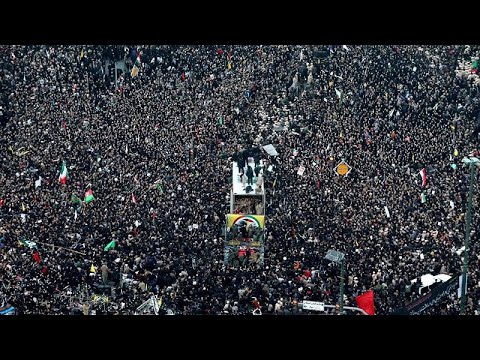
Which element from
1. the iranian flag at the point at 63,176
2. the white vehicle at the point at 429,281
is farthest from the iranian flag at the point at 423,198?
the iranian flag at the point at 63,176

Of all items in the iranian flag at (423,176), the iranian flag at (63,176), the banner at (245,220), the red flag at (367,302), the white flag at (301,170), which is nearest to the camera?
the red flag at (367,302)

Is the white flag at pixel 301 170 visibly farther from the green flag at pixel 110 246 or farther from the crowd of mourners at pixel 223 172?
the green flag at pixel 110 246

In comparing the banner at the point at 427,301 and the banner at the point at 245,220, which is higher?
the banner at the point at 245,220

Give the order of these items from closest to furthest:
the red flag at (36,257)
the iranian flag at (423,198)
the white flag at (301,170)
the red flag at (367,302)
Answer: the red flag at (367,302) → the red flag at (36,257) → the iranian flag at (423,198) → the white flag at (301,170)

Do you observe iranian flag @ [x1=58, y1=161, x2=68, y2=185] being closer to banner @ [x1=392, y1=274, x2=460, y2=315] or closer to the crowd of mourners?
the crowd of mourners

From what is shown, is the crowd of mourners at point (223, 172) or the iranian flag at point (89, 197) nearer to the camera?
the crowd of mourners at point (223, 172)

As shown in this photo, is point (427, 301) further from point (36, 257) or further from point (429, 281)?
point (36, 257)

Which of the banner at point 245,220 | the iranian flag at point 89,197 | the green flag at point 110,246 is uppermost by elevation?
the iranian flag at point 89,197
